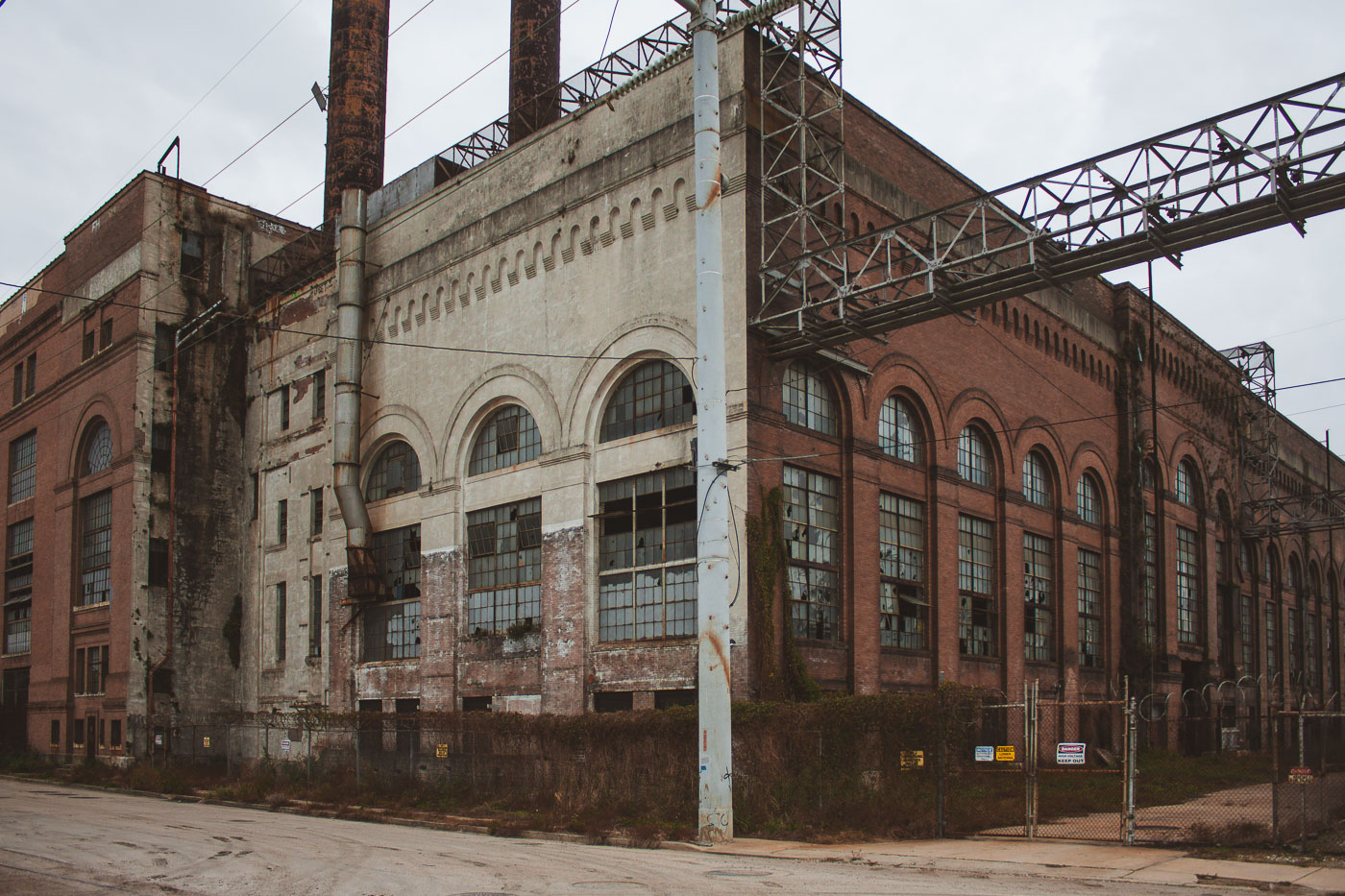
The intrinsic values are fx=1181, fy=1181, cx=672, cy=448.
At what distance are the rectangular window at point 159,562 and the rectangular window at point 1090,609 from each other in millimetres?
28201

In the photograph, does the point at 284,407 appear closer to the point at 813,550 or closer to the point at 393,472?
the point at 393,472

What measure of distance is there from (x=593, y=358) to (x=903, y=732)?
1152 centimetres

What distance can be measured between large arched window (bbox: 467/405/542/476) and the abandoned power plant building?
0.10m

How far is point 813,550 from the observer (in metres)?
24.7

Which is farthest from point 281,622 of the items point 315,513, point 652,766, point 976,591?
point 976,591

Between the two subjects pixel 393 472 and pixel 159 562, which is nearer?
pixel 393 472

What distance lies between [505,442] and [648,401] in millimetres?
5255

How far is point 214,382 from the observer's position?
3966 centimetres

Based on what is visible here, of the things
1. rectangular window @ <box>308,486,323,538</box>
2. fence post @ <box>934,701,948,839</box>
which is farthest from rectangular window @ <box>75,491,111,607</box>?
fence post @ <box>934,701,948,839</box>

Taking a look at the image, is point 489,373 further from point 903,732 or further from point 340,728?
point 903,732

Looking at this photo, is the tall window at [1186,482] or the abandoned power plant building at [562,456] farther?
the tall window at [1186,482]

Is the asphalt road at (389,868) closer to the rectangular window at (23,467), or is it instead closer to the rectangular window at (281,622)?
the rectangular window at (281,622)

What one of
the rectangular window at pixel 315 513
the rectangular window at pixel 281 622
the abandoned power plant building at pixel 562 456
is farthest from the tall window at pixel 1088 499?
the rectangular window at pixel 281 622

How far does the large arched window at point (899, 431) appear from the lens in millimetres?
27484
